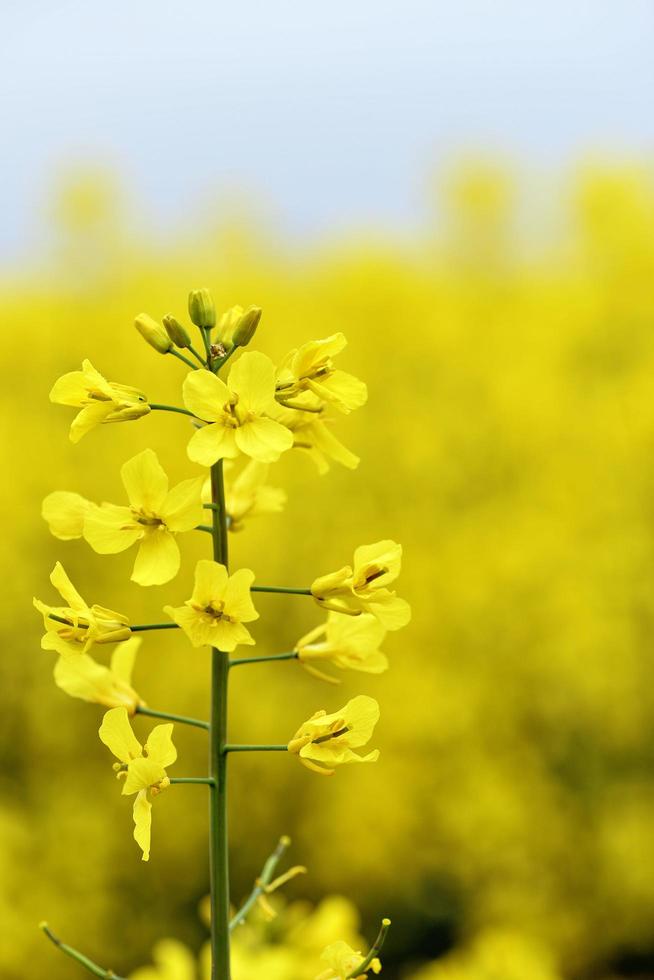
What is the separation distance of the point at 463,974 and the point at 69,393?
144 inches

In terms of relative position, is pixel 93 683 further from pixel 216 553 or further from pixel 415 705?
pixel 415 705

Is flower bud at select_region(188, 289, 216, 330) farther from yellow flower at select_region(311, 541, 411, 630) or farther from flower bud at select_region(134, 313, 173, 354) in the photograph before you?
yellow flower at select_region(311, 541, 411, 630)

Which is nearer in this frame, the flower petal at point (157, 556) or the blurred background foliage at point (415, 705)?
the flower petal at point (157, 556)

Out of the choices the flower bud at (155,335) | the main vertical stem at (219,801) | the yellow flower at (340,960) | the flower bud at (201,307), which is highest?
the flower bud at (201,307)

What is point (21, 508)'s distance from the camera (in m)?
7.71

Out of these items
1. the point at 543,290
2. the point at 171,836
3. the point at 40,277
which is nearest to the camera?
the point at 171,836

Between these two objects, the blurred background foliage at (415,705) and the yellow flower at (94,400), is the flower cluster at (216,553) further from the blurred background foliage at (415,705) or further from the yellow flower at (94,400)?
the blurred background foliage at (415,705)

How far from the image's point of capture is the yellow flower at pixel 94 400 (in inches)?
50.1

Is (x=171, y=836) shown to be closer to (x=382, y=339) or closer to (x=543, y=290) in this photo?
(x=382, y=339)

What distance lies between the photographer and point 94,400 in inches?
51.0

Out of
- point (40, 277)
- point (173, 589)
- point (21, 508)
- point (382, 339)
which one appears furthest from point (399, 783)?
point (40, 277)

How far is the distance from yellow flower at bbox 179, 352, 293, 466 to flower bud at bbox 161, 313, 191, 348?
0.09 m

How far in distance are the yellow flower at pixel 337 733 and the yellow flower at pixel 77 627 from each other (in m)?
0.24

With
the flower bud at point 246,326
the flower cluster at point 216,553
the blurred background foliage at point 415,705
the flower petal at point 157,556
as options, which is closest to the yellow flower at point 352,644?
the flower cluster at point 216,553
